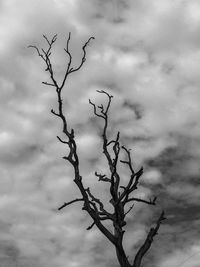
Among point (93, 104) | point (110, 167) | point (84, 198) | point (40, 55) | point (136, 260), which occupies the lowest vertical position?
point (136, 260)

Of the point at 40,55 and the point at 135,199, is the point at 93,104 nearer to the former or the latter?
the point at 40,55

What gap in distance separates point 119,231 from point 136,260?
39.6 inches

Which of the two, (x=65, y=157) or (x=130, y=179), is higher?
(x=65, y=157)

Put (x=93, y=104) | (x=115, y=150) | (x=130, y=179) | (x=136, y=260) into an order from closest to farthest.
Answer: (x=136, y=260)
(x=130, y=179)
(x=115, y=150)
(x=93, y=104)

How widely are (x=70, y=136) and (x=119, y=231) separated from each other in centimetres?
372

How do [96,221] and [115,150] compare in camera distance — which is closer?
[96,221]

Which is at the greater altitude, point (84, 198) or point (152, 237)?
point (84, 198)

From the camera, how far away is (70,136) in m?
16.6

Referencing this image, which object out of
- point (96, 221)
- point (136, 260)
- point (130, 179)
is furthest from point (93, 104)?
point (136, 260)

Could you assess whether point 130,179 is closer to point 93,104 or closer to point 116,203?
point 116,203

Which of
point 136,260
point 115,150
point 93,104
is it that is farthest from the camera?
point 93,104

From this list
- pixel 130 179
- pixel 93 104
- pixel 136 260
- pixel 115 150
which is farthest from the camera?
pixel 93 104

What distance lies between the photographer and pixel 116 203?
15.3 meters

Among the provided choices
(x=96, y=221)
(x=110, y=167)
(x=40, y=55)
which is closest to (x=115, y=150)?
(x=110, y=167)
